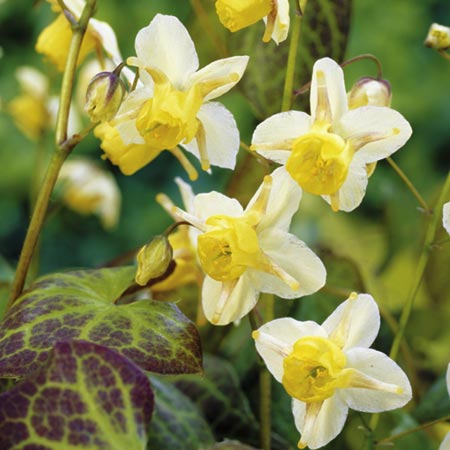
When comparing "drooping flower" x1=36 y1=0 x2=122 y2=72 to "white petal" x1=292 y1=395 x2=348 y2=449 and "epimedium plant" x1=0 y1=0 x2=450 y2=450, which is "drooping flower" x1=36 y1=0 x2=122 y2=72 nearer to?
"epimedium plant" x1=0 y1=0 x2=450 y2=450

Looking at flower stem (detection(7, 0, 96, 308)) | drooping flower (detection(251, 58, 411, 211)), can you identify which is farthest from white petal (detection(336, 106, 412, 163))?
flower stem (detection(7, 0, 96, 308))

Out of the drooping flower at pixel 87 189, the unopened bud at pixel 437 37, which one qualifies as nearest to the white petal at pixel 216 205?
the unopened bud at pixel 437 37

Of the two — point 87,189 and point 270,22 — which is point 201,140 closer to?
point 270,22

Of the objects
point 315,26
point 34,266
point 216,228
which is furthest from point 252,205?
point 34,266

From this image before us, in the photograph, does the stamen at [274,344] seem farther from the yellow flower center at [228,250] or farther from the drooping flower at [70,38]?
the drooping flower at [70,38]

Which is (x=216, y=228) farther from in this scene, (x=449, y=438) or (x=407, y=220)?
(x=407, y=220)
